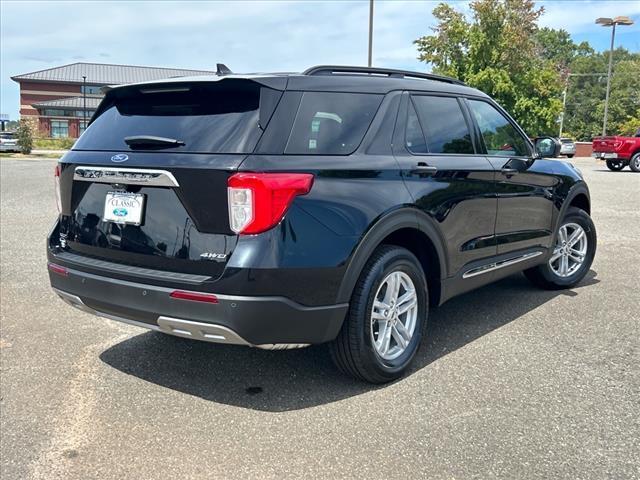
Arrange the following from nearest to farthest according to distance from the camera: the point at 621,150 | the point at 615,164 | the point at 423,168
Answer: the point at 423,168 < the point at 621,150 < the point at 615,164

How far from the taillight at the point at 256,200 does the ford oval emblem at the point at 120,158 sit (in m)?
0.71

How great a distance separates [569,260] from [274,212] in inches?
157

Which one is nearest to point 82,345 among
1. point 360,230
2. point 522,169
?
point 360,230

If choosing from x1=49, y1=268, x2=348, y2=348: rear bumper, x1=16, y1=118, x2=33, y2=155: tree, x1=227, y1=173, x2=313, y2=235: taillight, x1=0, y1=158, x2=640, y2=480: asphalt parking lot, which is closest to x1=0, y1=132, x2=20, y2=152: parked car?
x1=16, y1=118, x2=33, y2=155: tree

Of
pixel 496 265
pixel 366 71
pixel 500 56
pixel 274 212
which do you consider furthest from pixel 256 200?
pixel 500 56

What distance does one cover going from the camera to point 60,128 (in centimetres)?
7362

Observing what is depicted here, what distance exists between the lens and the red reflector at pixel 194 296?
294cm

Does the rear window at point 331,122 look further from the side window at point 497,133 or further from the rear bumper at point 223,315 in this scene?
the side window at point 497,133

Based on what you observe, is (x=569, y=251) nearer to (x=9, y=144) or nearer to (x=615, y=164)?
(x=615, y=164)

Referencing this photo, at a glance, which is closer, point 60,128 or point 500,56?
point 500,56

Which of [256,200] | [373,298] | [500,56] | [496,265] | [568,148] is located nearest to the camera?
[256,200]

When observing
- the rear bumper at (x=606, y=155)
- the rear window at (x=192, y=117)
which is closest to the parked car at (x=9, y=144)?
the rear bumper at (x=606, y=155)

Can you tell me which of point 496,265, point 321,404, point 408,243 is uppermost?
point 408,243

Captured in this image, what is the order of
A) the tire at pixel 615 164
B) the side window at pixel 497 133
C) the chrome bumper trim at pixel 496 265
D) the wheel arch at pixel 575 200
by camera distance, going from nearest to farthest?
the chrome bumper trim at pixel 496 265, the side window at pixel 497 133, the wheel arch at pixel 575 200, the tire at pixel 615 164
